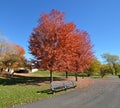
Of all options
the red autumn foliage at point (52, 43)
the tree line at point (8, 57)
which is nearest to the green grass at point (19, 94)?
the red autumn foliage at point (52, 43)

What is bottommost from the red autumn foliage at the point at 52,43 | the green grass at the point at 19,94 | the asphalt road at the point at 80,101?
the asphalt road at the point at 80,101

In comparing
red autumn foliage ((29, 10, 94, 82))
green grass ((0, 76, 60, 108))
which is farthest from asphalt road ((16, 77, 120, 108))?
red autumn foliage ((29, 10, 94, 82))

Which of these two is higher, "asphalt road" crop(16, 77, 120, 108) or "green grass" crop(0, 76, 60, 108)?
"green grass" crop(0, 76, 60, 108)

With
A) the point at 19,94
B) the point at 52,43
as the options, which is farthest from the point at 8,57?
the point at 19,94

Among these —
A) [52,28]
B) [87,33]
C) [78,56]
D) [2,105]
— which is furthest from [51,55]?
[2,105]

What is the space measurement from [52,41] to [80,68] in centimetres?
874

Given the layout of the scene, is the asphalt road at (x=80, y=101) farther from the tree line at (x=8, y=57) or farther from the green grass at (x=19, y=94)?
the tree line at (x=8, y=57)

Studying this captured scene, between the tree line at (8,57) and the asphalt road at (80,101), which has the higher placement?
the tree line at (8,57)

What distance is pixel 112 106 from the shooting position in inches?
518

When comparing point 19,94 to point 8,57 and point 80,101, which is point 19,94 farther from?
point 8,57

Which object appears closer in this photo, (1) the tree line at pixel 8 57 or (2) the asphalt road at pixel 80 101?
(2) the asphalt road at pixel 80 101

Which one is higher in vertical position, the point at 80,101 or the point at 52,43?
the point at 52,43

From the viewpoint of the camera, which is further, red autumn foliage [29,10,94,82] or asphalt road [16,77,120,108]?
red autumn foliage [29,10,94,82]

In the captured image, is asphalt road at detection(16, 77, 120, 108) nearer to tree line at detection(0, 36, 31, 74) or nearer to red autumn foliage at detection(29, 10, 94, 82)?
red autumn foliage at detection(29, 10, 94, 82)
